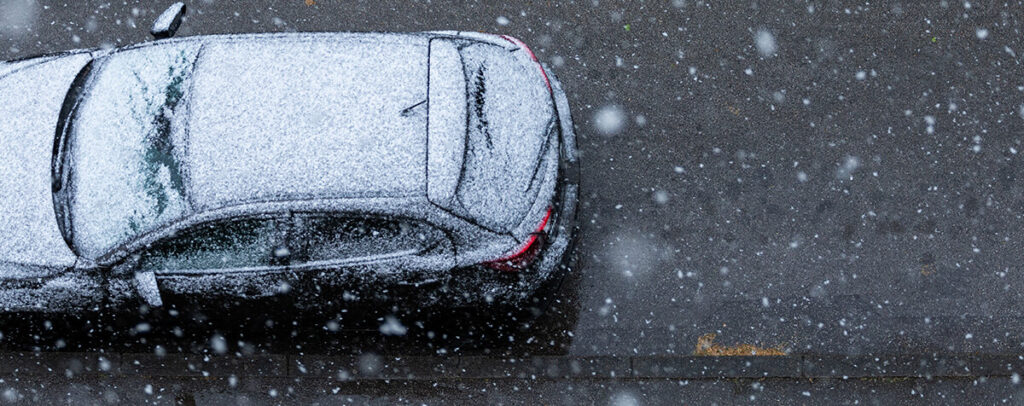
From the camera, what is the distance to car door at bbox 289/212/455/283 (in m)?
3.84

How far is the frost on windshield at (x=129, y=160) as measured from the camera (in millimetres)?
3814

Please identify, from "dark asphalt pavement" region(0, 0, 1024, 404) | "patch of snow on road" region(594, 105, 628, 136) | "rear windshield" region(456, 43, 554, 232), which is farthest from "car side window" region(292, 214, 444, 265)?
"patch of snow on road" region(594, 105, 628, 136)

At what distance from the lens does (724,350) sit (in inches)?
198

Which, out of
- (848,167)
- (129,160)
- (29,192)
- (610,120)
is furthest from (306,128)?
(848,167)

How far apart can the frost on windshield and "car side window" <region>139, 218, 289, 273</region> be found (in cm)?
15

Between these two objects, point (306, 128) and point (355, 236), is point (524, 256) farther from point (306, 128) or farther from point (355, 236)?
point (306, 128)

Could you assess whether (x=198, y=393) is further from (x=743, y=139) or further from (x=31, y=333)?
(x=743, y=139)

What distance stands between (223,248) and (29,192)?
42.6 inches

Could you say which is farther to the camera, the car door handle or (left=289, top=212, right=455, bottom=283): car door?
the car door handle

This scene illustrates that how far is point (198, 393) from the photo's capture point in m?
4.96

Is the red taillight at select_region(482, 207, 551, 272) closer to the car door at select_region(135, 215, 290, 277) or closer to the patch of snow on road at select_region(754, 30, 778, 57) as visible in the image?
the car door at select_region(135, 215, 290, 277)

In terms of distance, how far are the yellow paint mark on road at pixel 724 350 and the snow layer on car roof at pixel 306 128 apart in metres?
2.36

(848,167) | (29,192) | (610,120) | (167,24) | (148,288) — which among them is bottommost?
(148,288)

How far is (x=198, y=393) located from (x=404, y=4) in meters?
3.16
